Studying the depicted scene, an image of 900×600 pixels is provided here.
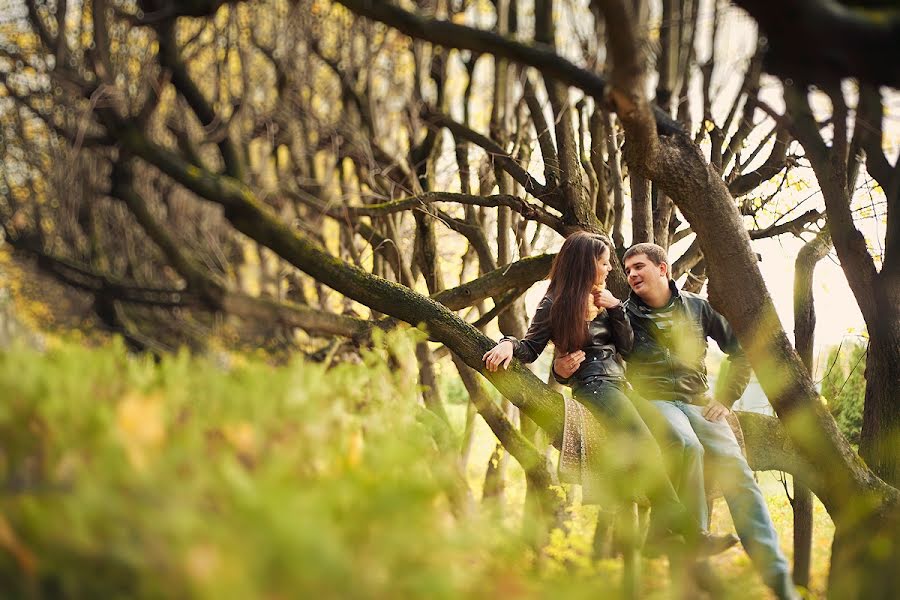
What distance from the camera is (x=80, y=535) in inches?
54.7

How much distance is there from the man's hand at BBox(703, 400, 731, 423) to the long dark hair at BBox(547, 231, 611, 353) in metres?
0.81

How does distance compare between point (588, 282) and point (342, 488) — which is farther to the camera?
point (588, 282)

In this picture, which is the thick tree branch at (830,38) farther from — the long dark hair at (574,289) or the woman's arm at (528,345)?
the woman's arm at (528,345)

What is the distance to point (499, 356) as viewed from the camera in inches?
155

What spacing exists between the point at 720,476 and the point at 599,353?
91 cm

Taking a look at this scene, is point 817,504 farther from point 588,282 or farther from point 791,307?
point 588,282

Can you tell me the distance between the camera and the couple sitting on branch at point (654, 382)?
12.4 ft

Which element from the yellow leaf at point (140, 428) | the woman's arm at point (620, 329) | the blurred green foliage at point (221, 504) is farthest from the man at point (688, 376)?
the yellow leaf at point (140, 428)

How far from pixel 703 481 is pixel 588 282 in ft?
3.96

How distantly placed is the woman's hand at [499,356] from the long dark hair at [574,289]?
1.35 ft

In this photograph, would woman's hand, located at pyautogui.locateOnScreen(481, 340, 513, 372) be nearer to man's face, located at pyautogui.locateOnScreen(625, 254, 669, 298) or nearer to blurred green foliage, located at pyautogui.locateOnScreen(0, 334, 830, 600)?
man's face, located at pyautogui.locateOnScreen(625, 254, 669, 298)

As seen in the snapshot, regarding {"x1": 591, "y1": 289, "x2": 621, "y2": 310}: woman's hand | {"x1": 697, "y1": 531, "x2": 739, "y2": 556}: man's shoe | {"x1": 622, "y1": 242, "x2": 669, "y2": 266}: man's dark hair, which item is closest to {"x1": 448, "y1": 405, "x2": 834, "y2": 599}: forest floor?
{"x1": 697, "y1": 531, "x2": 739, "y2": 556}: man's shoe

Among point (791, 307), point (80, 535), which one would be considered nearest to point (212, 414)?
point (80, 535)

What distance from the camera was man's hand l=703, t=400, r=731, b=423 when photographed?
14.0ft
